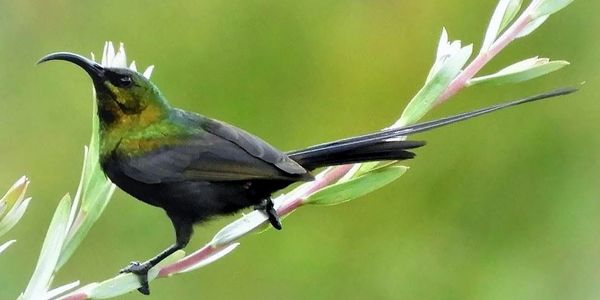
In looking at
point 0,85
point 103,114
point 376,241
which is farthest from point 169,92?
point 103,114

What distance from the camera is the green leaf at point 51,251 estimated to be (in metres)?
0.46

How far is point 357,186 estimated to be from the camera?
0.50m

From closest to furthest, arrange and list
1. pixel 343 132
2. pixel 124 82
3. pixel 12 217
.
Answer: pixel 12 217 → pixel 124 82 → pixel 343 132

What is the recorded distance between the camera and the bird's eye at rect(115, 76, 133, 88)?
590mm

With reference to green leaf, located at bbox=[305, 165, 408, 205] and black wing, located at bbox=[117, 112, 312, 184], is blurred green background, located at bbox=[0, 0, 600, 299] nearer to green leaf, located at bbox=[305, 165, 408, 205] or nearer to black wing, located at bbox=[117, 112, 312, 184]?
black wing, located at bbox=[117, 112, 312, 184]

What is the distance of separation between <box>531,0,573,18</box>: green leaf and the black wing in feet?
0.56

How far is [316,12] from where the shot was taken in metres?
1.64

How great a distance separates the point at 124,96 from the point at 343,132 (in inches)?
38.6

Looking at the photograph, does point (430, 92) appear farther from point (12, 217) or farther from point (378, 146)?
point (12, 217)

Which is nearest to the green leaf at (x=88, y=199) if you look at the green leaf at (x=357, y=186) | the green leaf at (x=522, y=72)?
the green leaf at (x=357, y=186)

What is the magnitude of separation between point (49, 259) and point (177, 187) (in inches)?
5.8

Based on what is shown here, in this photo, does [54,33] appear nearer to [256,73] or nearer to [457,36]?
[256,73]

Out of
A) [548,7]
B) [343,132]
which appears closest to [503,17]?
[548,7]

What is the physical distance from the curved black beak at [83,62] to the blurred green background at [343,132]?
100 centimetres
